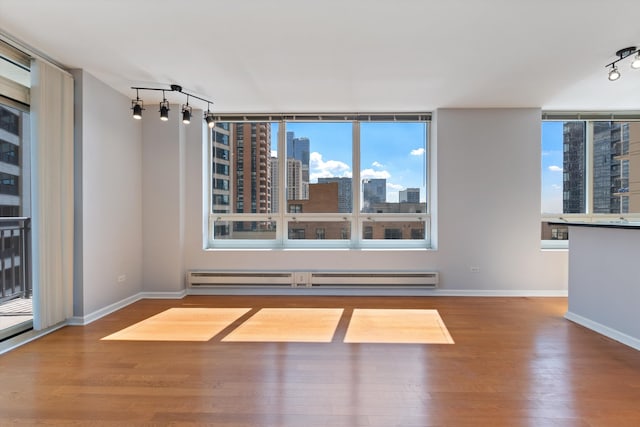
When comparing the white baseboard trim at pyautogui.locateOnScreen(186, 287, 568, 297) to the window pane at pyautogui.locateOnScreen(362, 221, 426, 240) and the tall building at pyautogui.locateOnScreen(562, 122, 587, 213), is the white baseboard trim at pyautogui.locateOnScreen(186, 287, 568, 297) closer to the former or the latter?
the window pane at pyautogui.locateOnScreen(362, 221, 426, 240)

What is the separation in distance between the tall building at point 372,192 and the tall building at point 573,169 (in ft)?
8.89

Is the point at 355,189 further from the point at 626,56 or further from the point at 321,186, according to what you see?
the point at 626,56

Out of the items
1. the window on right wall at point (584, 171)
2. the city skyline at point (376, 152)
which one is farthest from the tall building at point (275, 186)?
the window on right wall at point (584, 171)

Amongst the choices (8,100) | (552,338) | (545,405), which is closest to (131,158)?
(8,100)

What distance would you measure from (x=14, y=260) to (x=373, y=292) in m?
4.45

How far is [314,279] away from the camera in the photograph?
446 centimetres

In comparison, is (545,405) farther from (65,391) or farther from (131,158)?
(131,158)

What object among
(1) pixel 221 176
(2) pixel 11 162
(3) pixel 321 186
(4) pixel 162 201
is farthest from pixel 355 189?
(2) pixel 11 162

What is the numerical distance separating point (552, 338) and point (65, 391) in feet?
13.4

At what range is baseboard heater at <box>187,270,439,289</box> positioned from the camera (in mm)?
4422

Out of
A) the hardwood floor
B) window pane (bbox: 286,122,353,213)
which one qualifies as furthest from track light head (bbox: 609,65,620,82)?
window pane (bbox: 286,122,353,213)

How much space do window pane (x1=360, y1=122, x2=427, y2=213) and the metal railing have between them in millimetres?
4271

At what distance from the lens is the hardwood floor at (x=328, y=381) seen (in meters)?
1.87

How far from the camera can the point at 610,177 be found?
15.3 ft
